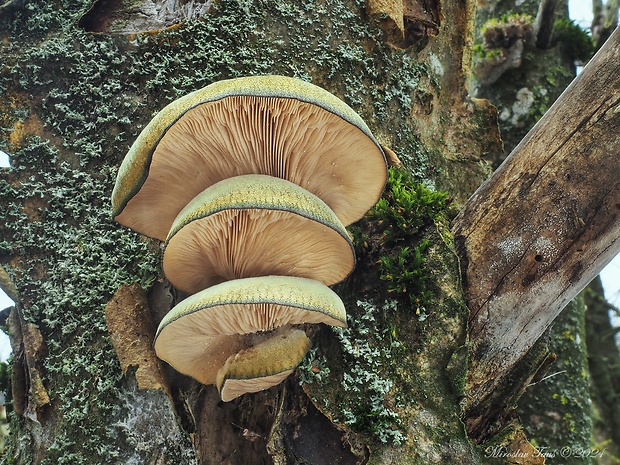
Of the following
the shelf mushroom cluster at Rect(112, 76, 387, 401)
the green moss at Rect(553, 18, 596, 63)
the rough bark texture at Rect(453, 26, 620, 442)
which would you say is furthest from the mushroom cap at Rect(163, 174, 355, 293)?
the green moss at Rect(553, 18, 596, 63)

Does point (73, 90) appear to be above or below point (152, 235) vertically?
above

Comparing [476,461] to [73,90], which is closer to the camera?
[476,461]

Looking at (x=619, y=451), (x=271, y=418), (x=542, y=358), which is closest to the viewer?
(x=271, y=418)

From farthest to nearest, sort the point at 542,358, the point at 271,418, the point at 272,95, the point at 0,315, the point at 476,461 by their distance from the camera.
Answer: the point at 0,315 < the point at 542,358 < the point at 271,418 < the point at 476,461 < the point at 272,95

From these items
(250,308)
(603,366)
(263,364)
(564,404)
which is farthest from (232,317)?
(603,366)

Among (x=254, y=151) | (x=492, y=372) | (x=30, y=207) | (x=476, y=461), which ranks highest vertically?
(x=254, y=151)

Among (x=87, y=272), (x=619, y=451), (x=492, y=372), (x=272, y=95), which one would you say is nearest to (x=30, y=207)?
(x=87, y=272)

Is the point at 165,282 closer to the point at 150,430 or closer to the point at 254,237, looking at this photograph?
the point at 254,237

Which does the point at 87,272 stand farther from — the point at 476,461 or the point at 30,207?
the point at 476,461

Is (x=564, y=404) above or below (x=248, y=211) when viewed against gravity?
below
